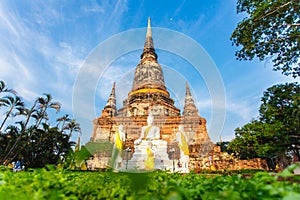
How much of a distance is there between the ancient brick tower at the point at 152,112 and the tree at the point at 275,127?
9.53 meters

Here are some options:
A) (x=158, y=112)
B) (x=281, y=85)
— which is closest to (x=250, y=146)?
(x=281, y=85)

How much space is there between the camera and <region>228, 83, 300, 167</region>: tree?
1045 cm

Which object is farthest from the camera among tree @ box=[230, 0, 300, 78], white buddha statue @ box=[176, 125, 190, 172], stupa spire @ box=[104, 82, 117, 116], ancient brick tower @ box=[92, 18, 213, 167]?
stupa spire @ box=[104, 82, 117, 116]

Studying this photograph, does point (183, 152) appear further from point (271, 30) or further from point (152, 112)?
point (152, 112)

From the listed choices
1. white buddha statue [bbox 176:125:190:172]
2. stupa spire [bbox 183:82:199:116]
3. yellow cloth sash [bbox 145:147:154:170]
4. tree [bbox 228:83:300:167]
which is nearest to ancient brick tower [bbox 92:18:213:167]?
stupa spire [bbox 183:82:199:116]

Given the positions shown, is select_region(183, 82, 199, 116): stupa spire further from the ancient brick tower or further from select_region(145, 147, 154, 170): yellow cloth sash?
select_region(145, 147, 154, 170): yellow cloth sash

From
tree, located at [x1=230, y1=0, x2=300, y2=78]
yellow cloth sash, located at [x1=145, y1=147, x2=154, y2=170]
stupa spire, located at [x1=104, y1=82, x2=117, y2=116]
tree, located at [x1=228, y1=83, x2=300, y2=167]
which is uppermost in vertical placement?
stupa spire, located at [x1=104, y1=82, x2=117, y2=116]

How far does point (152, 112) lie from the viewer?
27.2 meters

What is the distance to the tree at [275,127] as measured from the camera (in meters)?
A: 10.5

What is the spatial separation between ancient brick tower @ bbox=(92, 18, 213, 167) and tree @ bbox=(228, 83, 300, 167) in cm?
953

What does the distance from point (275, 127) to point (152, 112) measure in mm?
17975

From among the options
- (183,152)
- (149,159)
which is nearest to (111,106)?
(149,159)

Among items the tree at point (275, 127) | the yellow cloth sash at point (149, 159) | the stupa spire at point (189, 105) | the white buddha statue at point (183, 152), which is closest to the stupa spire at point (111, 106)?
the stupa spire at point (189, 105)

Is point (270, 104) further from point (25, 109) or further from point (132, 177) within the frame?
point (25, 109)
